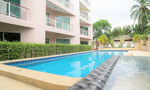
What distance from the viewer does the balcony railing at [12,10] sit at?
729 cm

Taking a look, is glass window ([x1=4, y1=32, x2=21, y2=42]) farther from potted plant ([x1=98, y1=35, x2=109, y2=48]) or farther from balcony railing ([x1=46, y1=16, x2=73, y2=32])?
potted plant ([x1=98, y1=35, x2=109, y2=48])

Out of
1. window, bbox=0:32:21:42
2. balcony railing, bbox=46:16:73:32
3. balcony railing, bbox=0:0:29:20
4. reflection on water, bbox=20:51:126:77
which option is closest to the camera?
reflection on water, bbox=20:51:126:77

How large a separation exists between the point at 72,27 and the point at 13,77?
1293 centimetres

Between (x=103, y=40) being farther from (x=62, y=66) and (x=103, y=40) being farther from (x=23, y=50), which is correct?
(x=23, y=50)

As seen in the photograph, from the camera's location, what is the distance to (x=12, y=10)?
7.86m

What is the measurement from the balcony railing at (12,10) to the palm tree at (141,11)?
24.3m

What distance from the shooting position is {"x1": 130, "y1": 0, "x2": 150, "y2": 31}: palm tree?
23.3 metres

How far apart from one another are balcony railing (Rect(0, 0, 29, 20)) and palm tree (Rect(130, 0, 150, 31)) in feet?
79.6

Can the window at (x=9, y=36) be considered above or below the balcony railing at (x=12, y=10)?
below

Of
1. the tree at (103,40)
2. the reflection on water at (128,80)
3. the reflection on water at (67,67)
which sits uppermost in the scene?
the tree at (103,40)

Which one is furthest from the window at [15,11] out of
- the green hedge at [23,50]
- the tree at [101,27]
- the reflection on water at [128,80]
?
the tree at [101,27]

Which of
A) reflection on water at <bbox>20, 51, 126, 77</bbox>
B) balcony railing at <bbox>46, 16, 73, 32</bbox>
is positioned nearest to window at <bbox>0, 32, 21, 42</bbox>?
balcony railing at <bbox>46, 16, 73, 32</bbox>

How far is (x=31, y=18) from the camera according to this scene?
9125mm

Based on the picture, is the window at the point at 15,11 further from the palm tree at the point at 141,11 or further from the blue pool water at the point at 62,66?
the palm tree at the point at 141,11
